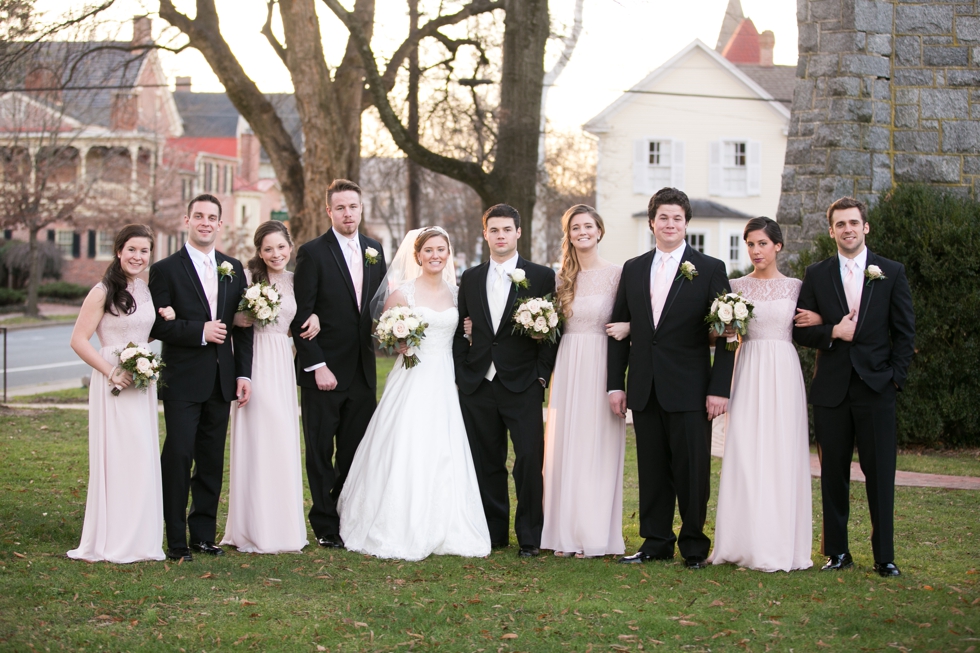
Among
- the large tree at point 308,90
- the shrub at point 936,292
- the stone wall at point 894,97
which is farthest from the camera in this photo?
the large tree at point 308,90

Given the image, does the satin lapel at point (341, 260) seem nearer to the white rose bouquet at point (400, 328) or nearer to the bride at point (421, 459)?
the bride at point (421, 459)

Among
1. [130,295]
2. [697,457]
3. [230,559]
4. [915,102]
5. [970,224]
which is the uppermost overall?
[915,102]

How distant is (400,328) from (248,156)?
59.3 meters

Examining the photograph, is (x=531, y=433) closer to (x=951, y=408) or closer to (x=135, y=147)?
(x=951, y=408)

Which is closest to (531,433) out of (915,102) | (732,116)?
(915,102)

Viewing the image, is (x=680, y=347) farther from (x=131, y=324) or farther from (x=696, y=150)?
(x=696, y=150)

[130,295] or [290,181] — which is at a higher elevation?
[290,181]

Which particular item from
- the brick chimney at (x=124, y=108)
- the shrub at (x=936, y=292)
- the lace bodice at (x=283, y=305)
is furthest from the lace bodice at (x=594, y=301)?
the brick chimney at (x=124, y=108)

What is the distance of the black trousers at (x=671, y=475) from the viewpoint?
690 centimetres

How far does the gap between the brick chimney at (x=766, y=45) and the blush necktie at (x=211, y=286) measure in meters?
38.0

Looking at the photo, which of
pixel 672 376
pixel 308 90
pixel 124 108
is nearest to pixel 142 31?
pixel 124 108

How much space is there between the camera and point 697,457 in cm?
689

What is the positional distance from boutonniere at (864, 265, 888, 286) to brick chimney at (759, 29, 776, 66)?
37.3 m

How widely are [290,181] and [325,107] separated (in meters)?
1.75
